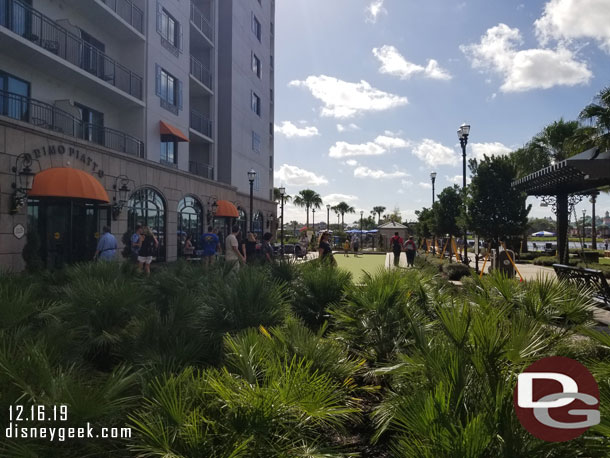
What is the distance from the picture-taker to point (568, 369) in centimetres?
154

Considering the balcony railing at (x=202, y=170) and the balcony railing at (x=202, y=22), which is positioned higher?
the balcony railing at (x=202, y=22)

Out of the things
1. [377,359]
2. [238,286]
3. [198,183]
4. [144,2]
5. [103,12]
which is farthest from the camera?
[198,183]

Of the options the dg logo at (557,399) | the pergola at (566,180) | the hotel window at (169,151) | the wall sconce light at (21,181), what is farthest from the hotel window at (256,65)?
the dg logo at (557,399)

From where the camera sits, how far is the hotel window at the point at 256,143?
3556cm

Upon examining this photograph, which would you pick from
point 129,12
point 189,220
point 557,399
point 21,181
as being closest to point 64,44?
point 129,12

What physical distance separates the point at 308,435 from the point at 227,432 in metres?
0.54

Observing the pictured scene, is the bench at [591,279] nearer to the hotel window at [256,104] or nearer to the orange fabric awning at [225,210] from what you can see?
the orange fabric awning at [225,210]

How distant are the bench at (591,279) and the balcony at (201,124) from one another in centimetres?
2268

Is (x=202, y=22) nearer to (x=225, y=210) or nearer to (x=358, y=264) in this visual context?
(x=225, y=210)

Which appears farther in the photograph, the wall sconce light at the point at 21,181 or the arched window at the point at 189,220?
the arched window at the point at 189,220

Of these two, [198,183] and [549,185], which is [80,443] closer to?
[549,185]

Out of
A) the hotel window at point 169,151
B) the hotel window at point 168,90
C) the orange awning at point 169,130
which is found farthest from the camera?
the hotel window at point 169,151

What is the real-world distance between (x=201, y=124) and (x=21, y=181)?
15.9 meters

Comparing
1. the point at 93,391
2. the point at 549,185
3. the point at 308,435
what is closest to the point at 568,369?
the point at 308,435
